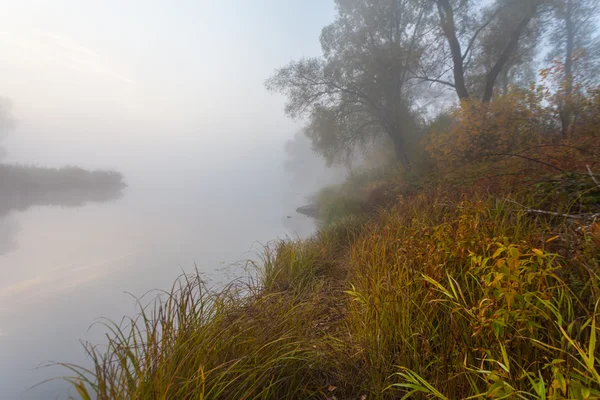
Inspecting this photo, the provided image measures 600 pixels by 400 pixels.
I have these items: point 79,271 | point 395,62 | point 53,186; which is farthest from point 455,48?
point 53,186

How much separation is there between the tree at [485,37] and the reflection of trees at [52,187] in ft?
82.9

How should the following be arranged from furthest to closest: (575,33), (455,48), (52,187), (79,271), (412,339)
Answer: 1. (52,187)
2. (575,33)
3. (455,48)
4. (79,271)
5. (412,339)

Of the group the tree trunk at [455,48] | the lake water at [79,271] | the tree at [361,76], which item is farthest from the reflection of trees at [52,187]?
the tree trunk at [455,48]

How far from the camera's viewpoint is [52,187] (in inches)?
1029

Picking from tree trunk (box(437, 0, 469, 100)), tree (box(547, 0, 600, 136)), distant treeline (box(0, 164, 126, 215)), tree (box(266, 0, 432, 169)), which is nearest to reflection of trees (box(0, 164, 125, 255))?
distant treeline (box(0, 164, 126, 215))

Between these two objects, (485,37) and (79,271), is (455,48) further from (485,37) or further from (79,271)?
(79,271)

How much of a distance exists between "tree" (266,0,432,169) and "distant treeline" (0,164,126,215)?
20927 millimetres

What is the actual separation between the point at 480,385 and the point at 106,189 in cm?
3771

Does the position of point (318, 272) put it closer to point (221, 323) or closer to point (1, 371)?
point (221, 323)

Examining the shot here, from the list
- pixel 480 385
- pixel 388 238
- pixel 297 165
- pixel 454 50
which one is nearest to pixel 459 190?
pixel 388 238

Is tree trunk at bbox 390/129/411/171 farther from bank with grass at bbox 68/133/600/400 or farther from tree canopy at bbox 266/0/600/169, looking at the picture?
bank with grass at bbox 68/133/600/400

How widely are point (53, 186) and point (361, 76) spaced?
33234 millimetres

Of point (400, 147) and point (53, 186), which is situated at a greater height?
point (53, 186)

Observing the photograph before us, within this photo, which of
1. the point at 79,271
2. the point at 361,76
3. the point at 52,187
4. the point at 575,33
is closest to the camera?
the point at 79,271
